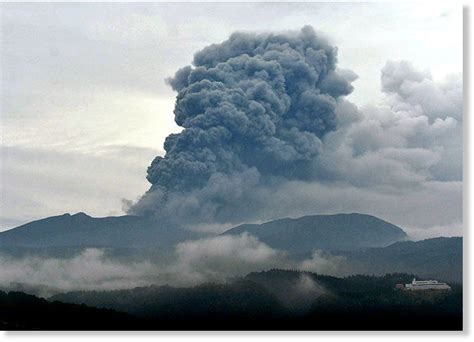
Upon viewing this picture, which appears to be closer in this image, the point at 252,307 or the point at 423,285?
the point at 252,307

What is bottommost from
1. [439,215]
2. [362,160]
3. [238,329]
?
[238,329]

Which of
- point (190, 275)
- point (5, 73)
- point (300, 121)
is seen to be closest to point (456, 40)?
point (300, 121)

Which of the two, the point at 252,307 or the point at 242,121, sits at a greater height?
the point at 242,121

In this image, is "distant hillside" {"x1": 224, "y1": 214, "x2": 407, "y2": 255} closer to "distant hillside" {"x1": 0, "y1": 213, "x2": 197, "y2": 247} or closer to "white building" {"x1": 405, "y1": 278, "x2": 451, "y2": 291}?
"white building" {"x1": 405, "y1": 278, "x2": 451, "y2": 291}

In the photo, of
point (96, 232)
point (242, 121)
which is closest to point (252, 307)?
point (96, 232)

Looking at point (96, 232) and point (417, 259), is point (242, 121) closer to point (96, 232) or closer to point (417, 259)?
point (96, 232)

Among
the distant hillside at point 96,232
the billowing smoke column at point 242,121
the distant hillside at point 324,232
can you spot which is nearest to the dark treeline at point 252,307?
the distant hillside at point 324,232

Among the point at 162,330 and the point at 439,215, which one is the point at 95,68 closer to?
the point at 162,330
